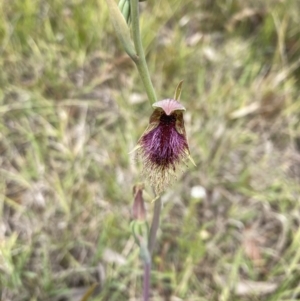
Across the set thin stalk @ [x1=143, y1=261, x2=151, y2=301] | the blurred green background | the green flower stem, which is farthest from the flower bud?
the blurred green background

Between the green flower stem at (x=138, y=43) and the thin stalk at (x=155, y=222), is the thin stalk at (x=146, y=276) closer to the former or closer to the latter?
the thin stalk at (x=155, y=222)

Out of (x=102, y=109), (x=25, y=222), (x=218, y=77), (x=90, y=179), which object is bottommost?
(x=25, y=222)

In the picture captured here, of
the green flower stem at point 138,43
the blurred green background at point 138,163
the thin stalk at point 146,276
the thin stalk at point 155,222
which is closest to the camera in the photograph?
the green flower stem at point 138,43

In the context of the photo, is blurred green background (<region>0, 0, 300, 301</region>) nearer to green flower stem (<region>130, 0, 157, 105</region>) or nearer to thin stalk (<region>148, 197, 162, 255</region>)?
thin stalk (<region>148, 197, 162, 255</region>)

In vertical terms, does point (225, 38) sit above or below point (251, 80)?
above

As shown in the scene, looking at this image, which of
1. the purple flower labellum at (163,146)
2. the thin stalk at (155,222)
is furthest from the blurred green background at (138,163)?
the purple flower labellum at (163,146)

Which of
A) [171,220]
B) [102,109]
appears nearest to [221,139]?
[171,220]

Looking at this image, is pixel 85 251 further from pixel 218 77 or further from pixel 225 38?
pixel 225 38
